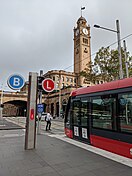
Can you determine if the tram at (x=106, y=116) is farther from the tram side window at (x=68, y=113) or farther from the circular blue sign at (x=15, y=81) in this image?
the circular blue sign at (x=15, y=81)

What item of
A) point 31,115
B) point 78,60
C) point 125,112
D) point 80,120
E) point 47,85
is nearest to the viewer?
point 125,112

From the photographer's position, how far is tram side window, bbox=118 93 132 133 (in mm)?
5936

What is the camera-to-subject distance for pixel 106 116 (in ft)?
22.8

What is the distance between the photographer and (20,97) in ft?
187

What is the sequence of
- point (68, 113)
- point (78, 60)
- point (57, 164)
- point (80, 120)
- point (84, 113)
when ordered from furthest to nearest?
point (78, 60) < point (68, 113) < point (80, 120) < point (84, 113) < point (57, 164)

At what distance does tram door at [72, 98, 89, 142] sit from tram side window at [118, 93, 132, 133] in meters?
2.17

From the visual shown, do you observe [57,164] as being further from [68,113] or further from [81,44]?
[81,44]

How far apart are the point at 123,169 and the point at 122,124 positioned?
1.64 meters

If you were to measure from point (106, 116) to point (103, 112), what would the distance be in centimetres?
25

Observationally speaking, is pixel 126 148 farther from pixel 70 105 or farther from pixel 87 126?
pixel 70 105

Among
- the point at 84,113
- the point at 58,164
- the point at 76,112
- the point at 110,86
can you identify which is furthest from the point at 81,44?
the point at 58,164

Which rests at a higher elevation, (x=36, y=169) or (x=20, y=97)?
(x=20, y=97)

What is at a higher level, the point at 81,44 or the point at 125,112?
the point at 81,44

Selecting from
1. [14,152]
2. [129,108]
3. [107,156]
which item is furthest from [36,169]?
[129,108]
